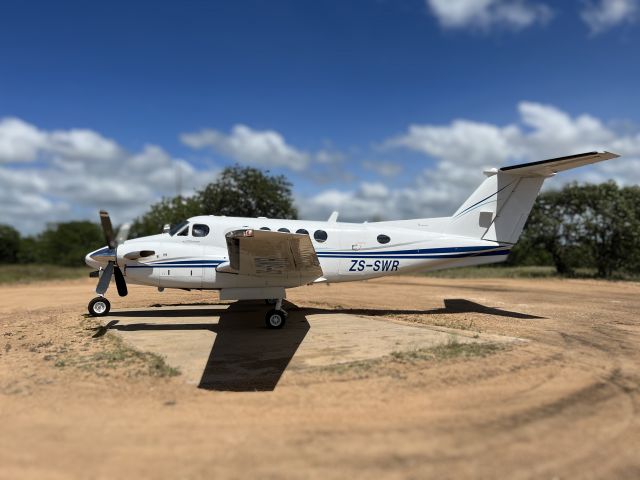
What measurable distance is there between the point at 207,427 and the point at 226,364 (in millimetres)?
2723

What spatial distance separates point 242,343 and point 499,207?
29.3 feet

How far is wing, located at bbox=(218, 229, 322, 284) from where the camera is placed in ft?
28.5

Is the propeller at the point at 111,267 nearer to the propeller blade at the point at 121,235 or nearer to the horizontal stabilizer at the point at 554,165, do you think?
the propeller blade at the point at 121,235

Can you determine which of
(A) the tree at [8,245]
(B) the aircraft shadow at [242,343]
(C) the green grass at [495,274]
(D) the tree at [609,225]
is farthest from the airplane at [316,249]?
(A) the tree at [8,245]

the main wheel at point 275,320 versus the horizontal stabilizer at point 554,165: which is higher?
the horizontal stabilizer at point 554,165

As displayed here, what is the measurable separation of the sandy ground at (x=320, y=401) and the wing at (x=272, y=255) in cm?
150

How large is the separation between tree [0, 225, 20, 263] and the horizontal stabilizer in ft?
246

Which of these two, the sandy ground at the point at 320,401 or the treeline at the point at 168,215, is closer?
the sandy ground at the point at 320,401

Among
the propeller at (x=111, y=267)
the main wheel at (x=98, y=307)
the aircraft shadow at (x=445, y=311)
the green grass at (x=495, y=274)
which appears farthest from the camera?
the green grass at (x=495, y=274)

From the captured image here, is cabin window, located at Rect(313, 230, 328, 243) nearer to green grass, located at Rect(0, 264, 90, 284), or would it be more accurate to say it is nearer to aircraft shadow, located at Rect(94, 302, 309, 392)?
aircraft shadow, located at Rect(94, 302, 309, 392)

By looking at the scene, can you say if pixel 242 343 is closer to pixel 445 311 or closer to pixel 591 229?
pixel 445 311

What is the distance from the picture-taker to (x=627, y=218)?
2745cm

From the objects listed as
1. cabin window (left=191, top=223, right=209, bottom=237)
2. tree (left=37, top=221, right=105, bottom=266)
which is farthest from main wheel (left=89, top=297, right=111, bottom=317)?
tree (left=37, top=221, right=105, bottom=266)

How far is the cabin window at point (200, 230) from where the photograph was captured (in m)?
11.6
